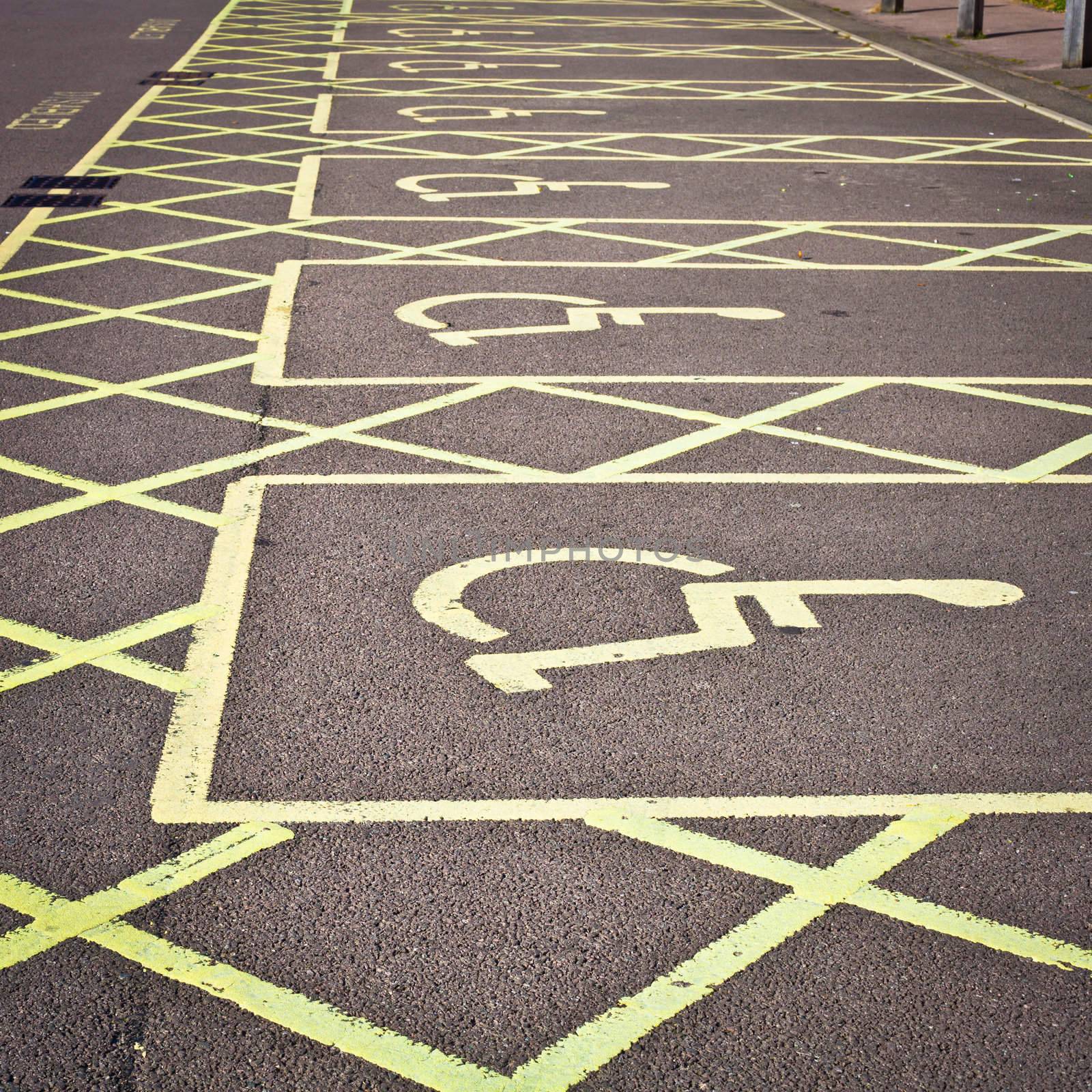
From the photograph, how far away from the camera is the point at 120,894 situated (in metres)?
3.86

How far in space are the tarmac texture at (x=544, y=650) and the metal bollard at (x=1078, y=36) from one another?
8.19 metres

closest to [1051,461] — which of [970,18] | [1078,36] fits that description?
[1078,36]

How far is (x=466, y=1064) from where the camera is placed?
131 inches

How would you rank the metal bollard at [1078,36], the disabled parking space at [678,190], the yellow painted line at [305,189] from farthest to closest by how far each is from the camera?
the metal bollard at [1078,36]
the disabled parking space at [678,190]
the yellow painted line at [305,189]

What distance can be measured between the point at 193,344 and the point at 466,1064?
603cm

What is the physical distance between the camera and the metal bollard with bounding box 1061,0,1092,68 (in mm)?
18594

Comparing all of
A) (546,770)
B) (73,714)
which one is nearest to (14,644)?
(73,714)

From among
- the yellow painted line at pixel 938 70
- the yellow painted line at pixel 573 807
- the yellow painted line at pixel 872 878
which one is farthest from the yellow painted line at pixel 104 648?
the yellow painted line at pixel 938 70

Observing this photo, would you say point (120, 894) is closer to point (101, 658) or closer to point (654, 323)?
point (101, 658)

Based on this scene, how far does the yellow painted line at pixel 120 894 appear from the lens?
3.68 meters

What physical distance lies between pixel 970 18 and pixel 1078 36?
425 cm

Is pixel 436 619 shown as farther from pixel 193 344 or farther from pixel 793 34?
pixel 793 34

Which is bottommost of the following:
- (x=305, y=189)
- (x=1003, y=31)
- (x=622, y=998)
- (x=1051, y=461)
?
(x=622, y=998)

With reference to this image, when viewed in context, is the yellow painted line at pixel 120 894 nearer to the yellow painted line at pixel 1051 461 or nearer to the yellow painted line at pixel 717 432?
the yellow painted line at pixel 717 432
